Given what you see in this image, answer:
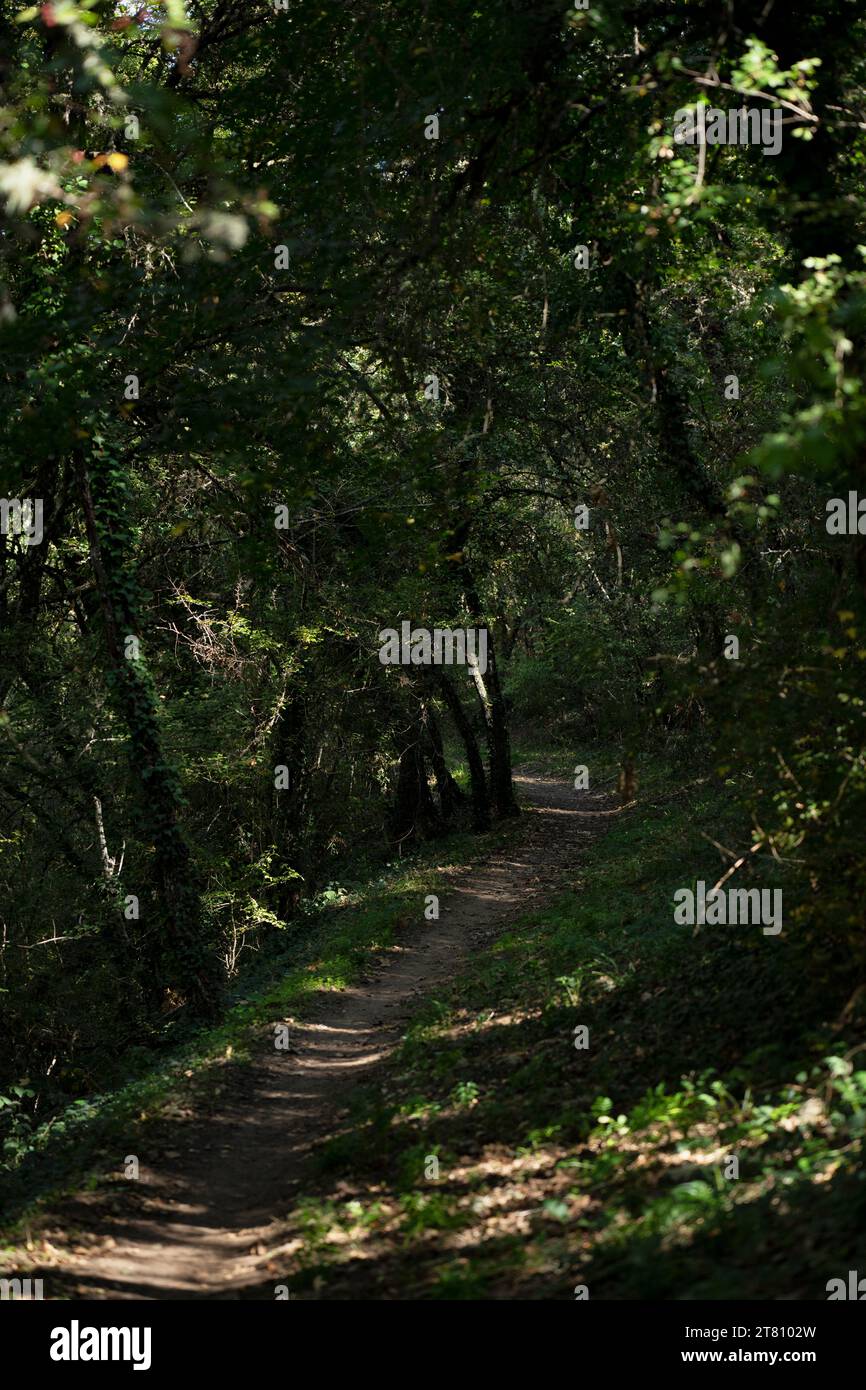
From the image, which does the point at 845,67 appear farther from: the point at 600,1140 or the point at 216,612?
the point at 216,612

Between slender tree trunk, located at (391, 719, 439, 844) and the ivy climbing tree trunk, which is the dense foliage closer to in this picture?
the ivy climbing tree trunk

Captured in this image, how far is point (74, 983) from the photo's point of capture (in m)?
19.4

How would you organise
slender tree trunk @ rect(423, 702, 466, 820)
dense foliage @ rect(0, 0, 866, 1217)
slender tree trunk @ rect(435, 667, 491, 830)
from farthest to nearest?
slender tree trunk @ rect(423, 702, 466, 820) → slender tree trunk @ rect(435, 667, 491, 830) → dense foliage @ rect(0, 0, 866, 1217)

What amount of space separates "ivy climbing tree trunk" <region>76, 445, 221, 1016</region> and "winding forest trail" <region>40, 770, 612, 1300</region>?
1.88 m

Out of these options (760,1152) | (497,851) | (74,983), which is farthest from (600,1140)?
(497,851)

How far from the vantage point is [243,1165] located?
9.34 meters

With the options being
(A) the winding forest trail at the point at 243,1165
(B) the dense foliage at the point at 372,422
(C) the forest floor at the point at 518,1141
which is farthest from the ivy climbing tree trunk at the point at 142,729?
(A) the winding forest trail at the point at 243,1165

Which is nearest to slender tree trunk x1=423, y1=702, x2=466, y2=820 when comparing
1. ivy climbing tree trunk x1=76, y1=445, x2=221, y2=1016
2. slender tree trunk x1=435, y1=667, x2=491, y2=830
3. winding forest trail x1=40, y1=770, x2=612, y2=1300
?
slender tree trunk x1=435, y1=667, x2=491, y2=830

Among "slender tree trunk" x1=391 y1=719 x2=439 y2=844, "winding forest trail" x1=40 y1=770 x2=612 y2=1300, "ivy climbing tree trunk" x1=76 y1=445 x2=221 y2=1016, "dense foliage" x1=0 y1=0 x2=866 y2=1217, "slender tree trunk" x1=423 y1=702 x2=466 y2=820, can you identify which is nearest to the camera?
"winding forest trail" x1=40 y1=770 x2=612 y2=1300

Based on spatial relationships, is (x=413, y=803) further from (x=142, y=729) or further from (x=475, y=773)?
(x=142, y=729)

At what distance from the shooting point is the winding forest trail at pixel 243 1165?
7.27m

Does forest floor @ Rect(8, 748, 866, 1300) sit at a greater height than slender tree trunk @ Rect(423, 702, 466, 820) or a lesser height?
lesser

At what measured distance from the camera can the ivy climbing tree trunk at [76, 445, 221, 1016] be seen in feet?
47.6
